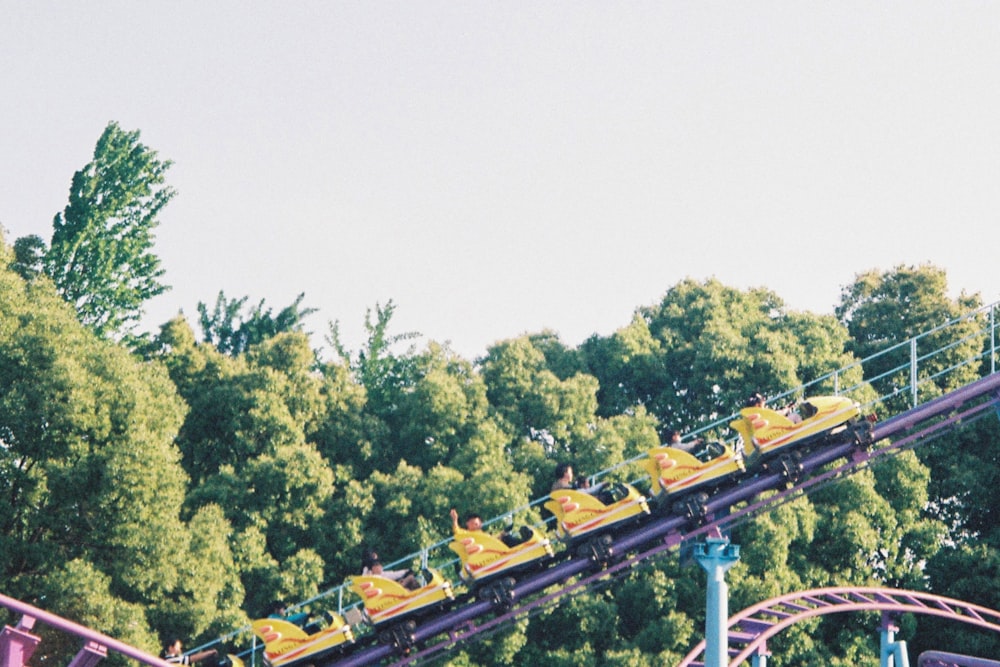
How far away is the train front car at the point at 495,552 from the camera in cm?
1321

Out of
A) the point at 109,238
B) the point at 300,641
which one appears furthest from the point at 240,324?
the point at 300,641

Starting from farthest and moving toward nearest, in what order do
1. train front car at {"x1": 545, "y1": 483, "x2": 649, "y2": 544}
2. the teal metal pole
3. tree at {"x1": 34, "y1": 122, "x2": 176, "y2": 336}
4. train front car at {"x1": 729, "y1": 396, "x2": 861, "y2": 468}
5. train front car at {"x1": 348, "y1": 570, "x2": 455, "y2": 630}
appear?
tree at {"x1": 34, "y1": 122, "x2": 176, "y2": 336} < train front car at {"x1": 729, "y1": 396, "x2": 861, "y2": 468} < train front car at {"x1": 545, "y1": 483, "x2": 649, "y2": 544} < train front car at {"x1": 348, "y1": 570, "x2": 455, "y2": 630} < the teal metal pole

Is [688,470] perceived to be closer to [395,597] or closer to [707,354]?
[395,597]

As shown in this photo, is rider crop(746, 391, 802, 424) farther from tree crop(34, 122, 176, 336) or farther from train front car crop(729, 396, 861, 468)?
tree crop(34, 122, 176, 336)

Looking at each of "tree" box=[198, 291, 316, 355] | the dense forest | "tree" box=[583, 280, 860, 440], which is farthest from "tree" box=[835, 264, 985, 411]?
"tree" box=[198, 291, 316, 355]

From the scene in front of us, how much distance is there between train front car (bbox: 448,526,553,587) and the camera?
1321 centimetres

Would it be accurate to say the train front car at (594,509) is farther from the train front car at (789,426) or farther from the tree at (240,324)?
the tree at (240,324)

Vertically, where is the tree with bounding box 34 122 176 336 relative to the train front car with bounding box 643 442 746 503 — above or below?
above

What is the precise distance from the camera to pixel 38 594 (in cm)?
1862

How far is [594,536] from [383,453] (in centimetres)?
1200

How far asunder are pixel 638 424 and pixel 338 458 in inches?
218

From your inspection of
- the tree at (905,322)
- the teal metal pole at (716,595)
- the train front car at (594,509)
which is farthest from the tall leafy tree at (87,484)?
the tree at (905,322)

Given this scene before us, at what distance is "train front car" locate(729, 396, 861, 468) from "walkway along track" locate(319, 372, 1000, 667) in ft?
0.65

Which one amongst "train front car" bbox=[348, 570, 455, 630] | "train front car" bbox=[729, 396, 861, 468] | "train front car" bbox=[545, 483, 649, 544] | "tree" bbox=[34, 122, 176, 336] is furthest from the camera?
"tree" bbox=[34, 122, 176, 336]
